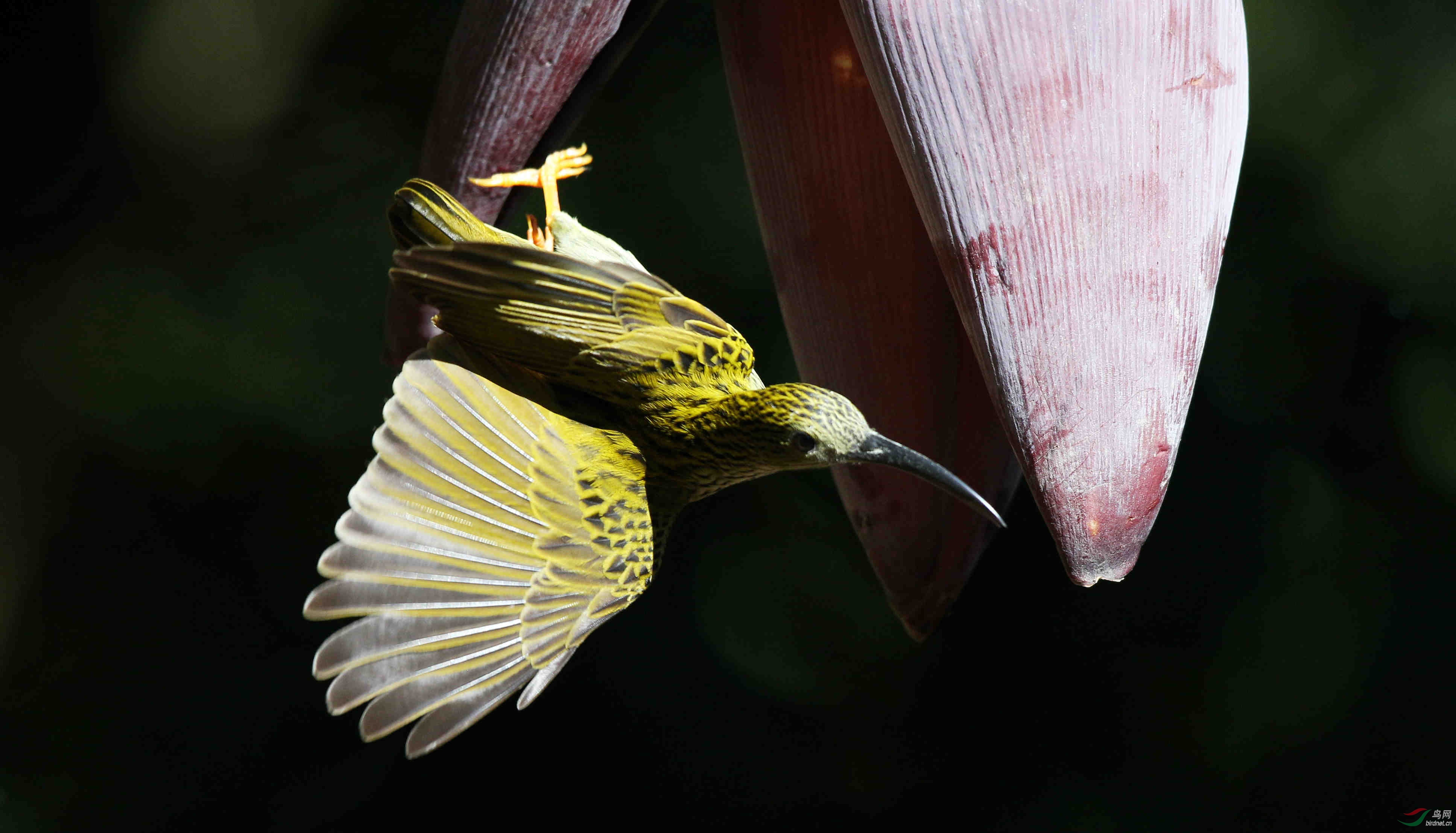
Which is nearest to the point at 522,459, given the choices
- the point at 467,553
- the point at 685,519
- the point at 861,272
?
the point at 467,553

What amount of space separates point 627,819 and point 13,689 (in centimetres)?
48

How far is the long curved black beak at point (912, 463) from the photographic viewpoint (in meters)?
0.38

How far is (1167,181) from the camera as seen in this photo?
0.36 meters

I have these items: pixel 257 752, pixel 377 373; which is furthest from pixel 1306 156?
pixel 257 752

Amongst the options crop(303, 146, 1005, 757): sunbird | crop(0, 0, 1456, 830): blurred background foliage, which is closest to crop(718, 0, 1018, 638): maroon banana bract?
crop(303, 146, 1005, 757): sunbird

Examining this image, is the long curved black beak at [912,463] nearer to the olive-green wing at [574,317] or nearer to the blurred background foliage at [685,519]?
the olive-green wing at [574,317]

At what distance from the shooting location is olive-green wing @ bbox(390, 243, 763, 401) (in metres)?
0.39

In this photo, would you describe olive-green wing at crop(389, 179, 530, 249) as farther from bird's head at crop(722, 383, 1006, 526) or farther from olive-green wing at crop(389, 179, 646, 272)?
bird's head at crop(722, 383, 1006, 526)

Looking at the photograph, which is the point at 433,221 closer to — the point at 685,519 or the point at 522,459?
the point at 522,459

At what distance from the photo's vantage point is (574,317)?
0.41m

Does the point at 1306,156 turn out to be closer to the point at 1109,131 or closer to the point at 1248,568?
the point at 1248,568

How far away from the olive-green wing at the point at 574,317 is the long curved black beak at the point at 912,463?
0.08 m

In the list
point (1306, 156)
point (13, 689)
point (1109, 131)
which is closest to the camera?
point (1109, 131)

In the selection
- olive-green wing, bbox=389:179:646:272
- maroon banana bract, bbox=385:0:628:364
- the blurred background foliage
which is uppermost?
maroon banana bract, bbox=385:0:628:364
